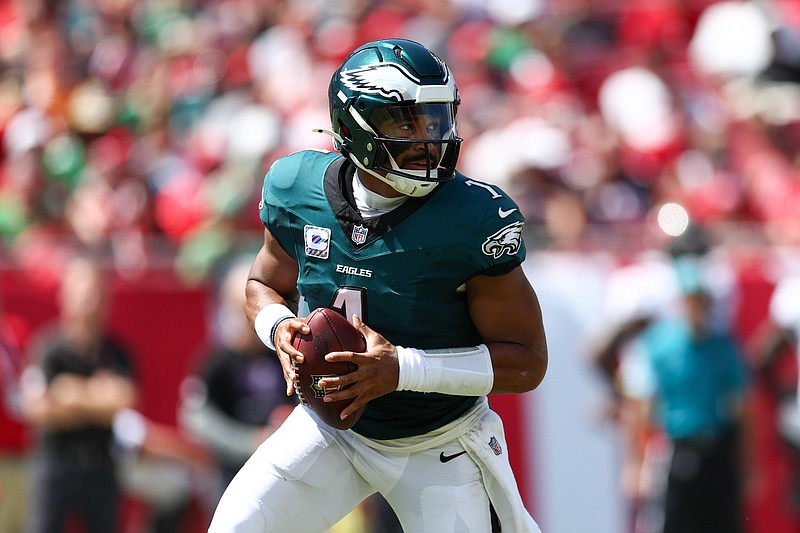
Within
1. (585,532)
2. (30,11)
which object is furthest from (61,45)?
(585,532)

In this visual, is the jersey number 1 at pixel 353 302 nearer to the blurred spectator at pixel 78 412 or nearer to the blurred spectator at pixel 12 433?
the blurred spectator at pixel 78 412

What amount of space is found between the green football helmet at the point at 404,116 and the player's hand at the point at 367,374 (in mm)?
464

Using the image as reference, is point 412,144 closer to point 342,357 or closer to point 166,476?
point 342,357

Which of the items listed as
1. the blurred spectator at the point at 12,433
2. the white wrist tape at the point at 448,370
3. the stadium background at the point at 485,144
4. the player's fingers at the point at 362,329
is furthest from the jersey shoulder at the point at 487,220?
the blurred spectator at the point at 12,433

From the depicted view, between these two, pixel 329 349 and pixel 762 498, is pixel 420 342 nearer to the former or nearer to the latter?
pixel 329 349

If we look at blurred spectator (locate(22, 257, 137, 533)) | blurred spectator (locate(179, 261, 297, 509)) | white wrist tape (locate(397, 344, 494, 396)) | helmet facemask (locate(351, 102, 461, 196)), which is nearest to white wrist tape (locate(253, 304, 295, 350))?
white wrist tape (locate(397, 344, 494, 396))

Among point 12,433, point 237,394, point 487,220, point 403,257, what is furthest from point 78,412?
point 487,220

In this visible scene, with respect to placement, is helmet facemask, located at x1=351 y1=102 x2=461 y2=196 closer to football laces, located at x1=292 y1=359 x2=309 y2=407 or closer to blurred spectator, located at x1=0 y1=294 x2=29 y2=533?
football laces, located at x1=292 y1=359 x2=309 y2=407

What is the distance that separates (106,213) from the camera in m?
8.38

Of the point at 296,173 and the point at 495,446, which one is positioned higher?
the point at 296,173

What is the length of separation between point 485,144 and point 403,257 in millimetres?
5507

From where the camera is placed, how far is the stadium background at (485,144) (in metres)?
7.64

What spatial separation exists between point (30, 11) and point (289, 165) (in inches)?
314

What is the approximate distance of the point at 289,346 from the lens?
365 cm
